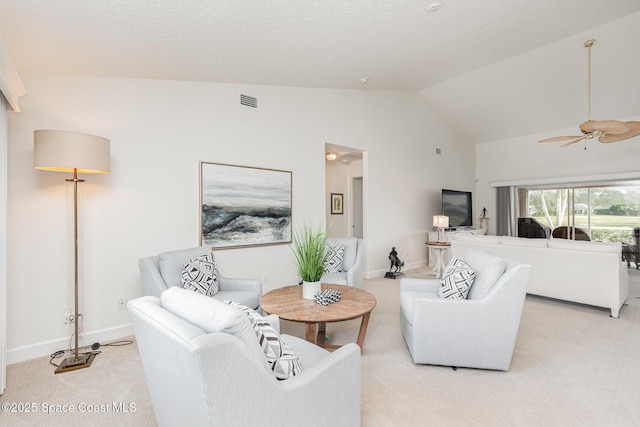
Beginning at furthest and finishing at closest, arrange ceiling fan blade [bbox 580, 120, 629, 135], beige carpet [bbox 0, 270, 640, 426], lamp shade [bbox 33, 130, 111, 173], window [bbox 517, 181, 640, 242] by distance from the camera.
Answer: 1. window [bbox 517, 181, 640, 242]
2. ceiling fan blade [bbox 580, 120, 629, 135]
3. lamp shade [bbox 33, 130, 111, 173]
4. beige carpet [bbox 0, 270, 640, 426]

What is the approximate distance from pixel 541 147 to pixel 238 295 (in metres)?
7.46

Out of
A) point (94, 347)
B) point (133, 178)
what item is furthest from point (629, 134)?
point (94, 347)

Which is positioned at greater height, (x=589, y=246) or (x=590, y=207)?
(x=590, y=207)

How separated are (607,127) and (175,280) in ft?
16.3

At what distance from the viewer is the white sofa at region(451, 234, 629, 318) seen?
338 centimetres

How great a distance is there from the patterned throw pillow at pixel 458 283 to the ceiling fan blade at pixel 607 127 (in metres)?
2.64

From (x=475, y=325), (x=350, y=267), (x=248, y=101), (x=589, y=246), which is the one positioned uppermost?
(x=248, y=101)

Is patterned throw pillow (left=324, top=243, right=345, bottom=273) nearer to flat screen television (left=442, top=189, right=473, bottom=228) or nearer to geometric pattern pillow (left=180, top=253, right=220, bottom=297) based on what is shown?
geometric pattern pillow (left=180, top=253, right=220, bottom=297)

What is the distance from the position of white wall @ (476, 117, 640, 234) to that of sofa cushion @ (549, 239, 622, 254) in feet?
12.1

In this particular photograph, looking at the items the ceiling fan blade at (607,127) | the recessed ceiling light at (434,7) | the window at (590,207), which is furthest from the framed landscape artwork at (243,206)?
the window at (590,207)

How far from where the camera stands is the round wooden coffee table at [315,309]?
216 cm

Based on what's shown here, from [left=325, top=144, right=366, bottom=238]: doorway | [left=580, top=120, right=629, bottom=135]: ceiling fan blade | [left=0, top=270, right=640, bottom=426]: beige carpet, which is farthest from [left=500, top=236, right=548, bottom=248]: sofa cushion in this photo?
[left=325, top=144, right=366, bottom=238]: doorway

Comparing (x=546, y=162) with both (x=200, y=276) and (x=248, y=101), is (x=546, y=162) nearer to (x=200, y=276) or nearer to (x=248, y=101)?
(x=248, y=101)

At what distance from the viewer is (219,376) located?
982 millimetres
